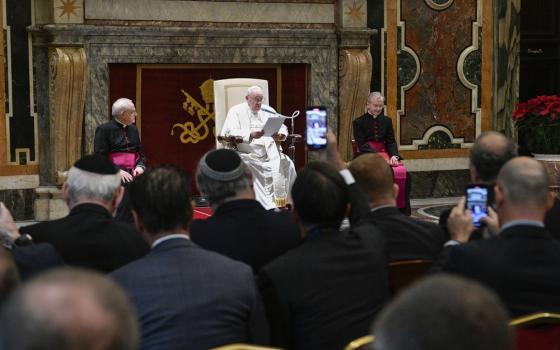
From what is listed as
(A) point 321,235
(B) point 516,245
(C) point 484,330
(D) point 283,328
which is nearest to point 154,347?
(D) point 283,328

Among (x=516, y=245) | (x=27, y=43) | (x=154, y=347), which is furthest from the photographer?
(x=27, y=43)

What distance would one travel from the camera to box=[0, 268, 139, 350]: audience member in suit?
111 centimetres

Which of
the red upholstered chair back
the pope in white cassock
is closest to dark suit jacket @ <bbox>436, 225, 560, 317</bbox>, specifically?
the red upholstered chair back

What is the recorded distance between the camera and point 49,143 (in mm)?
8500

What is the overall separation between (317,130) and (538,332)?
1.38m

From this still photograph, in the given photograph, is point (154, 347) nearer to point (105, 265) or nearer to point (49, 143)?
point (105, 265)

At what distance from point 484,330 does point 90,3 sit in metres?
7.69

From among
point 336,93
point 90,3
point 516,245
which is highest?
point 90,3

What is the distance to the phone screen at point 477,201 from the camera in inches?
117

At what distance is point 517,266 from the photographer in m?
2.63

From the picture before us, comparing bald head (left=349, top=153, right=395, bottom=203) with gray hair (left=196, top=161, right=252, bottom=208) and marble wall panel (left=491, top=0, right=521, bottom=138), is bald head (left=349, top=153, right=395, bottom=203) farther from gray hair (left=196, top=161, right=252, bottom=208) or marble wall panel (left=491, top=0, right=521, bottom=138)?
marble wall panel (left=491, top=0, right=521, bottom=138)

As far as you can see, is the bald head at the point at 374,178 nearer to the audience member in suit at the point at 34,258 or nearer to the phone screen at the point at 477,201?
the phone screen at the point at 477,201

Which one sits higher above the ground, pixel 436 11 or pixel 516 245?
pixel 436 11

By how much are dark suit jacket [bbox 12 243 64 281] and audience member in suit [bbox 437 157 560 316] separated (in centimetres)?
112
